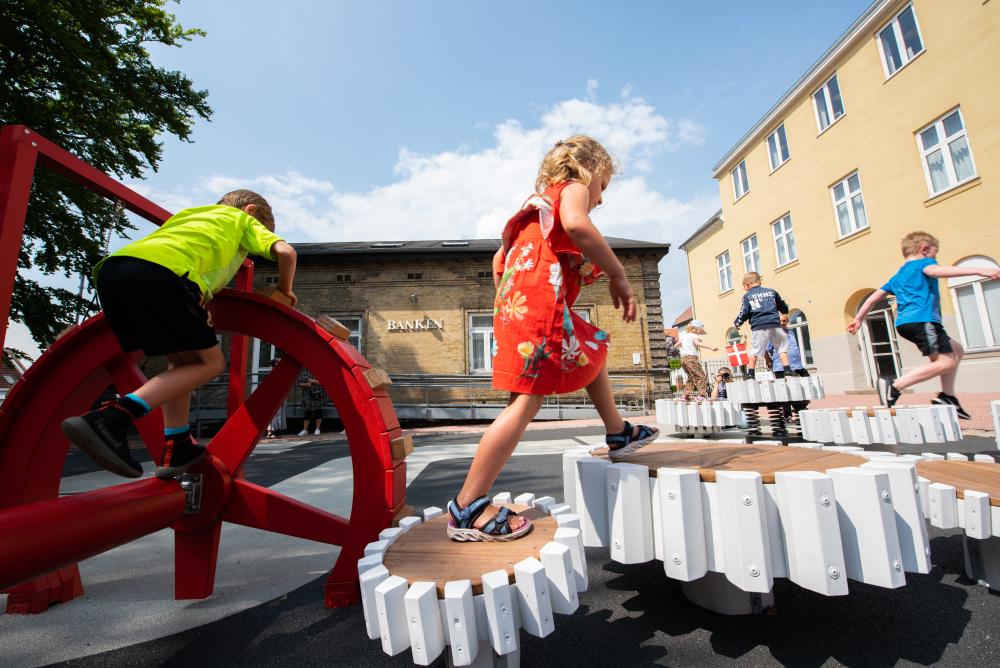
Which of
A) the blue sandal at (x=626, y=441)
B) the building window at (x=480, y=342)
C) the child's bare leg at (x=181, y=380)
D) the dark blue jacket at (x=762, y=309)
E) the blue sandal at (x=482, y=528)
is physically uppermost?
the building window at (x=480, y=342)

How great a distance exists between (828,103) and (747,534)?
653 inches

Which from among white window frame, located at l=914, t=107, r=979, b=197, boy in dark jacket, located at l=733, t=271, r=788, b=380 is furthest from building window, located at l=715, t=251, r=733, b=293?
boy in dark jacket, located at l=733, t=271, r=788, b=380

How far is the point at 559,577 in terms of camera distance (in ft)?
3.10

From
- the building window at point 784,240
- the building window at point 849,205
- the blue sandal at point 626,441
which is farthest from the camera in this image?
the building window at point 784,240

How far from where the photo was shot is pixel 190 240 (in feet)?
4.99

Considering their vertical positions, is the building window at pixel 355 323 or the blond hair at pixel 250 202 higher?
the building window at pixel 355 323

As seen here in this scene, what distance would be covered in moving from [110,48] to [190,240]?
10.0m

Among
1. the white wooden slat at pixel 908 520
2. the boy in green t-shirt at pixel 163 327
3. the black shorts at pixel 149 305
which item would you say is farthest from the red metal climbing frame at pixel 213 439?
the white wooden slat at pixel 908 520

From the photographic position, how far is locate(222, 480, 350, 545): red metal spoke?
5.06ft

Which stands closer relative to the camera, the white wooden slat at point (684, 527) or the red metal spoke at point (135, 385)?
the white wooden slat at point (684, 527)

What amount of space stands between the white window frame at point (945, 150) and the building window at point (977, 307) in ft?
5.85

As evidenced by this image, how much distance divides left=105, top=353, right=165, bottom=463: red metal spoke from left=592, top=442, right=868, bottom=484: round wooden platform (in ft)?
5.82

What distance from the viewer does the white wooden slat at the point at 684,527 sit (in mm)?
1171

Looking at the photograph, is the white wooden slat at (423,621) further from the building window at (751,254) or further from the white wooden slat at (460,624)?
the building window at (751,254)
